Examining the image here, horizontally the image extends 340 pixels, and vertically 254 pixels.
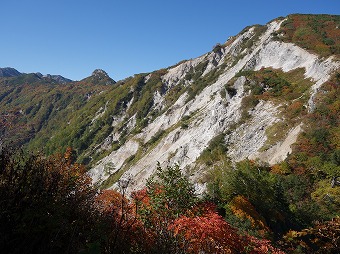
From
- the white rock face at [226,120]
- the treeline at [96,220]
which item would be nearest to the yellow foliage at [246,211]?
the treeline at [96,220]

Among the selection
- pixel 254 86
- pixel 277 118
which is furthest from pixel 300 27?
pixel 277 118

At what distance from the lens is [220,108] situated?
55.0 meters

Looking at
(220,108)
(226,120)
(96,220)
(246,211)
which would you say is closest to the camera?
(96,220)

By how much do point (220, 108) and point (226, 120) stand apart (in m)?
4.22

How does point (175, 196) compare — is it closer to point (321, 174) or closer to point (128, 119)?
point (321, 174)

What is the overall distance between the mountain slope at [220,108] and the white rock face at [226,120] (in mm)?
202

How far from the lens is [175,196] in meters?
12.6

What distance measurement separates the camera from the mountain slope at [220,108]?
43438 mm

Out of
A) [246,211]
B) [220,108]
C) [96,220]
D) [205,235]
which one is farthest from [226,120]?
[96,220]

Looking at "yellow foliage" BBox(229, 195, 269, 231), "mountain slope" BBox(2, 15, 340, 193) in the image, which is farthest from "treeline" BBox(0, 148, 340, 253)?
"mountain slope" BBox(2, 15, 340, 193)

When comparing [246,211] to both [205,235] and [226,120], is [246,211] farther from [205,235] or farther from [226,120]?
[226,120]

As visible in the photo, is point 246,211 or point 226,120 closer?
point 246,211

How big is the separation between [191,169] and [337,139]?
2128cm

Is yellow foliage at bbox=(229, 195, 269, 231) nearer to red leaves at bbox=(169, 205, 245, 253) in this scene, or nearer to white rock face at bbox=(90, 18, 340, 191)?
white rock face at bbox=(90, 18, 340, 191)
